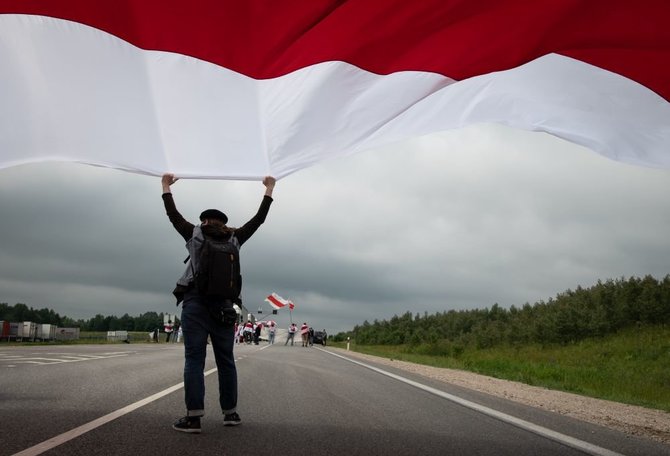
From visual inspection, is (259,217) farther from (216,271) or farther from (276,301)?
(276,301)

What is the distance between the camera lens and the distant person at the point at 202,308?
17.6 ft

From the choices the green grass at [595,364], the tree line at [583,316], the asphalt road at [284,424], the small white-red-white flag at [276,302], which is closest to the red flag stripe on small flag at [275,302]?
the small white-red-white flag at [276,302]

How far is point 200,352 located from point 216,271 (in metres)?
0.76

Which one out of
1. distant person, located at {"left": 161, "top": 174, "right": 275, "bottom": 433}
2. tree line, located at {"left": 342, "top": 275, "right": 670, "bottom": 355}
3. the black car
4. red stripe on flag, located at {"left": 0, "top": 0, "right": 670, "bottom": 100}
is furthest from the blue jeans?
the black car

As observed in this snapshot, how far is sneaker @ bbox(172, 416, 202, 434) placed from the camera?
5164mm

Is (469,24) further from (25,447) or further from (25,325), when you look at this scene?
(25,325)

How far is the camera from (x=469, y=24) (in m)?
5.49

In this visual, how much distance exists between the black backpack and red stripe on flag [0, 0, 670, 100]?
5.15 feet

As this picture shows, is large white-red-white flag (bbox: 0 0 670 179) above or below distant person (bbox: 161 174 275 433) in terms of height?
above

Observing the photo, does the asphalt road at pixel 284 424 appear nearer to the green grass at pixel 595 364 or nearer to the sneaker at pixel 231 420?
the sneaker at pixel 231 420

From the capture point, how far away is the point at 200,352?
5.50 meters

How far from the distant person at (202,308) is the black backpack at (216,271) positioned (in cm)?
2

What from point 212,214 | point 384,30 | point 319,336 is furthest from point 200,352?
point 319,336

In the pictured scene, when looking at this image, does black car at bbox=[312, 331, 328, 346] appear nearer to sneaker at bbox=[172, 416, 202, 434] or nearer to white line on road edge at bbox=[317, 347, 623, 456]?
white line on road edge at bbox=[317, 347, 623, 456]
